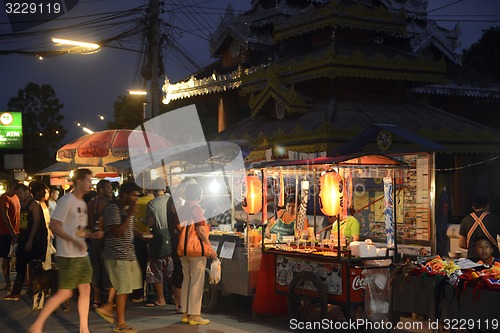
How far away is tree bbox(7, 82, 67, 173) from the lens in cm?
6475

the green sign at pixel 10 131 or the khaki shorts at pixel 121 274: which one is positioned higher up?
the green sign at pixel 10 131

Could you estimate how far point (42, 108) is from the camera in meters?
67.4

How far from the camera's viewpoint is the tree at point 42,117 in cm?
6475

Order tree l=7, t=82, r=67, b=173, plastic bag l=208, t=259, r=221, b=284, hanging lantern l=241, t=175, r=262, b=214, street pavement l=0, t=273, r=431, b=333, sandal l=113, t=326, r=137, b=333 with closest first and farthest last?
sandal l=113, t=326, r=137, b=333 → street pavement l=0, t=273, r=431, b=333 → plastic bag l=208, t=259, r=221, b=284 → hanging lantern l=241, t=175, r=262, b=214 → tree l=7, t=82, r=67, b=173

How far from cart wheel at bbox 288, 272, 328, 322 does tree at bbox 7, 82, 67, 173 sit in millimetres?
57980

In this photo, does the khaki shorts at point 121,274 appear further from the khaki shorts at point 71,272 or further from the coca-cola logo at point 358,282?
the coca-cola logo at point 358,282

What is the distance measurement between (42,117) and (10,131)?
2754 cm

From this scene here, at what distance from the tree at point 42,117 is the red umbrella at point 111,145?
160ft

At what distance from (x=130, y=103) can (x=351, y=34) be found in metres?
25.5

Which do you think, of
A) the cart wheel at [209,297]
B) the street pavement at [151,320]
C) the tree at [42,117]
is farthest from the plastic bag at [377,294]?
the tree at [42,117]

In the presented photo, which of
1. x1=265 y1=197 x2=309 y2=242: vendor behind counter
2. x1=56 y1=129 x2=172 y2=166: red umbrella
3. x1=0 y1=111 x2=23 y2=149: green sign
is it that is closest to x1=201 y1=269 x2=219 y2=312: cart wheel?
x1=265 y1=197 x2=309 y2=242: vendor behind counter

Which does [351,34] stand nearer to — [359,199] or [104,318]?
[359,199]

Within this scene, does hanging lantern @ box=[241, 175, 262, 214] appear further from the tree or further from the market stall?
the tree

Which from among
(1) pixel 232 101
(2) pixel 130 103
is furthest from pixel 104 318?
(2) pixel 130 103
